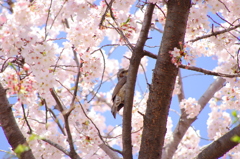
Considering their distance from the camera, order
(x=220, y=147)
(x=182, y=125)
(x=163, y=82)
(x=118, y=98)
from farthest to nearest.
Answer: (x=182, y=125) → (x=118, y=98) → (x=220, y=147) → (x=163, y=82)

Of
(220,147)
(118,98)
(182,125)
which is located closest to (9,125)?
(118,98)

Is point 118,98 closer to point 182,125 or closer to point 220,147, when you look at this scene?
point 220,147

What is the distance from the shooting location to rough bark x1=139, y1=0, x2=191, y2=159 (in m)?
2.60

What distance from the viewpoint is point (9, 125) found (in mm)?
2619

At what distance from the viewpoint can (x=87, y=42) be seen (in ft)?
12.1

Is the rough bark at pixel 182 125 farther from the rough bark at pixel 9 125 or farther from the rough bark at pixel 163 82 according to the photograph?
the rough bark at pixel 9 125

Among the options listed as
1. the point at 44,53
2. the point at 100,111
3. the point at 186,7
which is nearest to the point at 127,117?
the point at 44,53

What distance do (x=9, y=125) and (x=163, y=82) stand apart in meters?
1.43

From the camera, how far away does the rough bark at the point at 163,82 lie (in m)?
2.60

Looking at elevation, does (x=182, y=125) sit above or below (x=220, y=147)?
above

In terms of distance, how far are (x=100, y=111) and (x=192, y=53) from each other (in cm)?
656

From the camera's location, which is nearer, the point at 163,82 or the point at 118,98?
the point at 163,82

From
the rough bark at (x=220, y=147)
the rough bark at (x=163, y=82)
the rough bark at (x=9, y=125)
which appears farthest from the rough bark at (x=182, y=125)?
the rough bark at (x=9, y=125)

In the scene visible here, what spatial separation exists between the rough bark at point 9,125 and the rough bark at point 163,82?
1098 mm
